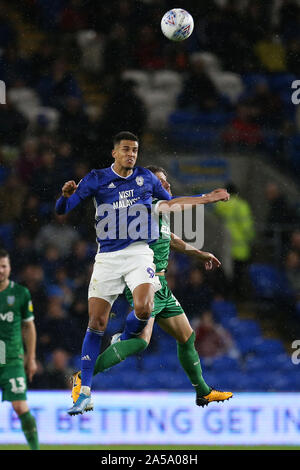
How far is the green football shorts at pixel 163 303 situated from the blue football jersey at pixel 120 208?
466mm

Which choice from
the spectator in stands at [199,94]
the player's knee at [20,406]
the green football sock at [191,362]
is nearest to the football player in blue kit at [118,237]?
the green football sock at [191,362]

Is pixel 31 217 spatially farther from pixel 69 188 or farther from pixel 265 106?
pixel 69 188

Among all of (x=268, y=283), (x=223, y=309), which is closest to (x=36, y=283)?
(x=223, y=309)

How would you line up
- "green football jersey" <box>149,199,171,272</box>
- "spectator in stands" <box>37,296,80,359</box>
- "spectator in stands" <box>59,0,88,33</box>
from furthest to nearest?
"spectator in stands" <box>59,0,88,33</box>
"spectator in stands" <box>37,296,80,359</box>
"green football jersey" <box>149,199,171,272</box>

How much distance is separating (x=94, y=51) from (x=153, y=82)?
102cm

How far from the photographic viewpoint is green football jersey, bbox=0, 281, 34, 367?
7.55 metres

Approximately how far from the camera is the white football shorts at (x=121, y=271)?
5848 millimetres

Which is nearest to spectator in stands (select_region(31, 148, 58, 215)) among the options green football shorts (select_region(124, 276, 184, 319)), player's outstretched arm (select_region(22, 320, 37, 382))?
player's outstretched arm (select_region(22, 320, 37, 382))

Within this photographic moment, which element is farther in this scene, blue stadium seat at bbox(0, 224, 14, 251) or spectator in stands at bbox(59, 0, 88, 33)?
spectator in stands at bbox(59, 0, 88, 33)

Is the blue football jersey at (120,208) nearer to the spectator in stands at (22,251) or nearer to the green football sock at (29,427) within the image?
the green football sock at (29,427)

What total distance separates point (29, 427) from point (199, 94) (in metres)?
5.47

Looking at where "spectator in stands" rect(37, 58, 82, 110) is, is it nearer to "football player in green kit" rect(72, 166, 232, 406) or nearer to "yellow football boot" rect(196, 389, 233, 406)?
"football player in green kit" rect(72, 166, 232, 406)

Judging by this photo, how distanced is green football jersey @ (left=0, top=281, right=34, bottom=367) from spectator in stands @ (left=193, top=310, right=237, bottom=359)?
2.44m
